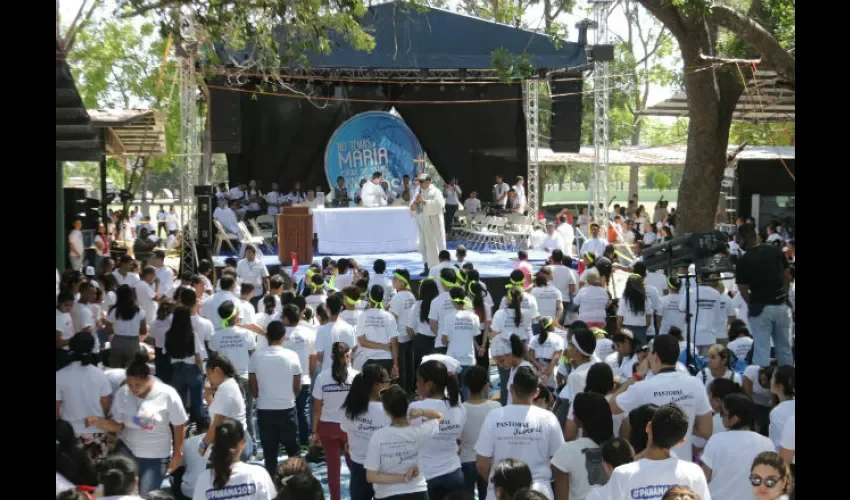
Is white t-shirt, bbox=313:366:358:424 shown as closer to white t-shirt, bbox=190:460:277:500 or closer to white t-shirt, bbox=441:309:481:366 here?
white t-shirt, bbox=441:309:481:366

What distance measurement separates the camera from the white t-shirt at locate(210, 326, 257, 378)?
291 inches

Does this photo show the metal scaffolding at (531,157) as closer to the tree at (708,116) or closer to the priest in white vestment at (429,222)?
the priest in white vestment at (429,222)

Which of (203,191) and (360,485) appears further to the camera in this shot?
(203,191)

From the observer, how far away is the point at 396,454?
4832 mm

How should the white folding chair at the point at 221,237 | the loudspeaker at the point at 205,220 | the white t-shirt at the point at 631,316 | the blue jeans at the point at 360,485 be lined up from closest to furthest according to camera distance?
the blue jeans at the point at 360,485 < the white t-shirt at the point at 631,316 < the loudspeaker at the point at 205,220 < the white folding chair at the point at 221,237

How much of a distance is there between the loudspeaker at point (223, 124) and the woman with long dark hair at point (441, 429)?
1417 cm

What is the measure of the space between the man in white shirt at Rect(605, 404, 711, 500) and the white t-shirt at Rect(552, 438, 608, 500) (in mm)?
487

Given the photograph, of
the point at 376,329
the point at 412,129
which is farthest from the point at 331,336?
the point at 412,129

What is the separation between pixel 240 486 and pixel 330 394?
6.71 ft

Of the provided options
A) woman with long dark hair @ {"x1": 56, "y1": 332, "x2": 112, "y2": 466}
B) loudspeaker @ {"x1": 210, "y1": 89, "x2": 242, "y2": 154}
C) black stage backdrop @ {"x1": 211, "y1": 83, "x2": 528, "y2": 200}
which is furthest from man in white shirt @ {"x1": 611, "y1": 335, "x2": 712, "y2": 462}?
black stage backdrop @ {"x1": 211, "y1": 83, "x2": 528, "y2": 200}

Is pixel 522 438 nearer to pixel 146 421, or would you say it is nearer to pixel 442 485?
pixel 442 485

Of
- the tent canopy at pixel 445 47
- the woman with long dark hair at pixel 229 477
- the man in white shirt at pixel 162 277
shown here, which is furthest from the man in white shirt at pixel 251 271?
the tent canopy at pixel 445 47

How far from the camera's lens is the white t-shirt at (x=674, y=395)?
5094mm
